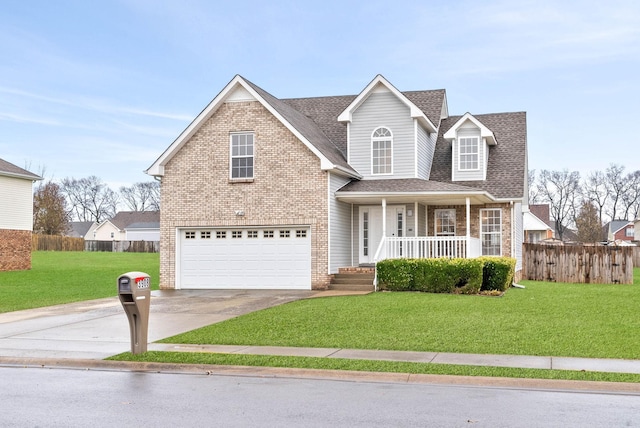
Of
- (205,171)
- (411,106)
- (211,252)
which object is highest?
(411,106)

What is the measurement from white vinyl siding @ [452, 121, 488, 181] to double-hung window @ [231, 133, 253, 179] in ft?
27.3

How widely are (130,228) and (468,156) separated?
73.4 metres

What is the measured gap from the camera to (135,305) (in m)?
11.0

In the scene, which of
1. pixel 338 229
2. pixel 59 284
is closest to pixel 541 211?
pixel 338 229

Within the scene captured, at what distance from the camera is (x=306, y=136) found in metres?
23.7

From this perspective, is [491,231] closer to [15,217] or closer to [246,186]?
[246,186]

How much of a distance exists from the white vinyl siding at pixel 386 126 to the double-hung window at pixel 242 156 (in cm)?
423

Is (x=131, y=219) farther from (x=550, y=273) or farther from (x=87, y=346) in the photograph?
(x=87, y=346)

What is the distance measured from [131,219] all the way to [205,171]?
250ft

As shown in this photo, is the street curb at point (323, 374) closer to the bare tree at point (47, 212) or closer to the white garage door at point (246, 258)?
the white garage door at point (246, 258)

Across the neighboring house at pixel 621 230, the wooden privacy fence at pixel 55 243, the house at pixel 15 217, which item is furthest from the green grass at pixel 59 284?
the neighboring house at pixel 621 230

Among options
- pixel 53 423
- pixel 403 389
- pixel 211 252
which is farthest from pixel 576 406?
pixel 211 252

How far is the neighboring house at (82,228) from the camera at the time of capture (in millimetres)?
101438

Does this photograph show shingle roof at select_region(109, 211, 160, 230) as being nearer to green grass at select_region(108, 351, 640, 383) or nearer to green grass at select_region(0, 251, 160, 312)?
green grass at select_region(0, 251, 160, 312)
